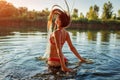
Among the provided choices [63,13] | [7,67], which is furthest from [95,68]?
[7,67]

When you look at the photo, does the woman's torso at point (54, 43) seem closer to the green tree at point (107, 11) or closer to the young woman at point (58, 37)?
the young woman at point (58, 37)

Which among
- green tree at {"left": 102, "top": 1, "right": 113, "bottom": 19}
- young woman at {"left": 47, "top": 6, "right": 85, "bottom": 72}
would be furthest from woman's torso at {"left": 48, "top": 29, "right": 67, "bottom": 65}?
green tree at {"left": 102, "top": 1, "right": 113, "bottom": 19}

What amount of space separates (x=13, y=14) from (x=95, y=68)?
216 ft

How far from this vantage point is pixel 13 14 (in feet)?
229

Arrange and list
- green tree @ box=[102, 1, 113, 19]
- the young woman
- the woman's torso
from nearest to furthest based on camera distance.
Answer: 1. the young woman
2. the woman's torso
3. green tree @ box=[102, 1, 113, 19]

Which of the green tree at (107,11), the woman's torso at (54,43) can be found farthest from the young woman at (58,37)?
the green tree at (107,11)

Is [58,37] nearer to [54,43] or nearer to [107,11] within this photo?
[54,43]

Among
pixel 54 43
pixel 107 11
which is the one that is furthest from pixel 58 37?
pixel 107 11

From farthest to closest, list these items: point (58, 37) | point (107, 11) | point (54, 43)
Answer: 1. point (107, 11)
2. point (54, 43)
3. point (58, 37)

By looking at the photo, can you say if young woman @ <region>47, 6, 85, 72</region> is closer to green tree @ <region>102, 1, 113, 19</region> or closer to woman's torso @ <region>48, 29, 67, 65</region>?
woman's torso @ <region>48, 29, 67, 65</region>

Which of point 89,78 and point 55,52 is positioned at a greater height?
point 55,52

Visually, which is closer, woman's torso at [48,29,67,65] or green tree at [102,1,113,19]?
woman's torso at [48,29,67,65]

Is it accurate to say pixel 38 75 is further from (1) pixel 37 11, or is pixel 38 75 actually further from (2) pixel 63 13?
(1) pixel 37 11

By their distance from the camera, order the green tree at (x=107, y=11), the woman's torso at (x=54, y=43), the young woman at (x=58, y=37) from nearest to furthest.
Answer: the young woman at (x=58, y=37) → the woman's torso at (x=54, y=43) → the green tree at (x=107, y=11)
